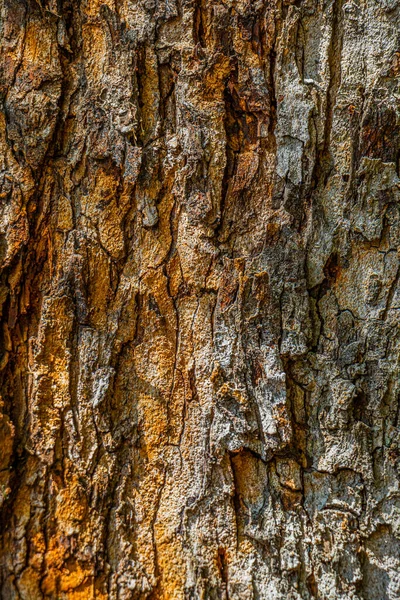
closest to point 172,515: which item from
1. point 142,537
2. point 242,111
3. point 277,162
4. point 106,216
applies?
point 142,537

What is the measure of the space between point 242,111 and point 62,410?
833 millimetres

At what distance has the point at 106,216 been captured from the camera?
3.77 feet

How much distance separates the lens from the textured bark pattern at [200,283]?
1095mm

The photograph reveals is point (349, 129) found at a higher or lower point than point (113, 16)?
lower

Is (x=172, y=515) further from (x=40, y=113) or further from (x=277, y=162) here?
(x=40, y=113)

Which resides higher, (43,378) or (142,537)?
(43,378)

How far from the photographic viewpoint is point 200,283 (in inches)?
45.1

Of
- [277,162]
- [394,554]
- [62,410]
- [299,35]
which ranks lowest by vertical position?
[394,554]

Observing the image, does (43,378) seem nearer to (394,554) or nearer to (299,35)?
(394,554)

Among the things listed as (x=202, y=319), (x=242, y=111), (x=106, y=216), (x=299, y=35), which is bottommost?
(x=202, y=319)

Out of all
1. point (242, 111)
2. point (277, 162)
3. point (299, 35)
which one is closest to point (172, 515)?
point (277, 162)

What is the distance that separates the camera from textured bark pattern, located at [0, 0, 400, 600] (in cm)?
109

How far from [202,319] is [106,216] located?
34 centimetres

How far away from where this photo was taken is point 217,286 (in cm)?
114
